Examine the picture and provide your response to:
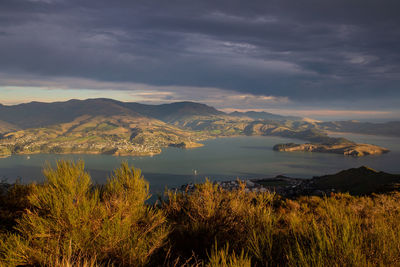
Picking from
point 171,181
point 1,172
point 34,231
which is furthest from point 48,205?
point 1,172

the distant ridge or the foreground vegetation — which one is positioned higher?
the foreground vegetation

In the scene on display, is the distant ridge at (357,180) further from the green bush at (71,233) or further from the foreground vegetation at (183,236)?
the green bush at (71,233)

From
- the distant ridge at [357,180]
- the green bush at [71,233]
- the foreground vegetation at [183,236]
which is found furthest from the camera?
the distant ridge at [357,180]

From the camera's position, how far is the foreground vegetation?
4320mm

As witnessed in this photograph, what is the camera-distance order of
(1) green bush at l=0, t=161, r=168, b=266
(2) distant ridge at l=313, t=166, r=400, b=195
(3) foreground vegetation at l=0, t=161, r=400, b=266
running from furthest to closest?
(2) distant ridge at l=313, t=166, r=400, b=195 → (1) green bush at l=0, t=161, r=168, b=266 → (3) foreground vegetation at l=0, t=161, r=400, b=266

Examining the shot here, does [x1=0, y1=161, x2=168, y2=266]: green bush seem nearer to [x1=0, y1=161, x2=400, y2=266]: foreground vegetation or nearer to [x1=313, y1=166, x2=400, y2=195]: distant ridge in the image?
[x1=0, y1=161, x2=400, y2=266]: foreground vegetation

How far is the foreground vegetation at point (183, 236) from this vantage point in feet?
14.2

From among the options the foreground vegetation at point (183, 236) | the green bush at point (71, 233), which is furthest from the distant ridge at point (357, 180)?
the green bush at point (71, 233)

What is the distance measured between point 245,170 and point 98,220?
149629 mm

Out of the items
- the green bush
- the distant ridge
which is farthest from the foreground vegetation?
the distant ridge

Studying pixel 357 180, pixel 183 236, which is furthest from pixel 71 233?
pixel 357 180

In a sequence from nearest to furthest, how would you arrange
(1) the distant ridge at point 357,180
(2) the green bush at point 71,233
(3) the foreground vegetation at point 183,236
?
1. (3) the foreground vegetation at point 183,236
2. (2) the green bush at point 71,233
3. (1) the distant ridge at point 357,180

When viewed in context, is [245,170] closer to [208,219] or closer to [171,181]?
[171,181]

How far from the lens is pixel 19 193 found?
13914 mm
